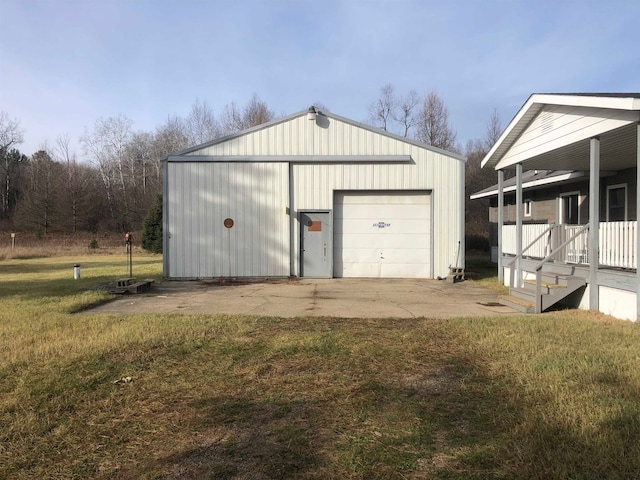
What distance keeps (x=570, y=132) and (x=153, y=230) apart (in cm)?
2816

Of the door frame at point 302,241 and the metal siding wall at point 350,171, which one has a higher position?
the metal siding wall at point 350,171

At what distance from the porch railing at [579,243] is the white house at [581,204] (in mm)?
18

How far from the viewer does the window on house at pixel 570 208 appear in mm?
15714

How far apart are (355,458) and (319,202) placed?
12.5 meters

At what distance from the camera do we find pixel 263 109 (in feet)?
162

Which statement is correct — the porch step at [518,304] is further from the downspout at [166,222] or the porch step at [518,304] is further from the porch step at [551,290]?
the downspout at [166,222]

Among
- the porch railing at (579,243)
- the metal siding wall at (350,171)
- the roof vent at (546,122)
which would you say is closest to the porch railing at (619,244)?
the porch railing at (579,243)

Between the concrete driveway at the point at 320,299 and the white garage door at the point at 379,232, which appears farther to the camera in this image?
the white garage door at the point at 379,232

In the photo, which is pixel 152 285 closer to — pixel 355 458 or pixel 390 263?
pixel 390 263

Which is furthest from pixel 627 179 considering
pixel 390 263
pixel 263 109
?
pixel 263 109

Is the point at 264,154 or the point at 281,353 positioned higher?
the point at 264,154

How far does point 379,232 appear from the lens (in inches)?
614

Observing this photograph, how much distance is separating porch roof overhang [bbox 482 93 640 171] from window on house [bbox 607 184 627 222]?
76 centimetres

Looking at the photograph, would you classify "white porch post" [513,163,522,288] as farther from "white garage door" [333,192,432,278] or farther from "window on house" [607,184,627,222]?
"white garage door" [333,192,432,278]
